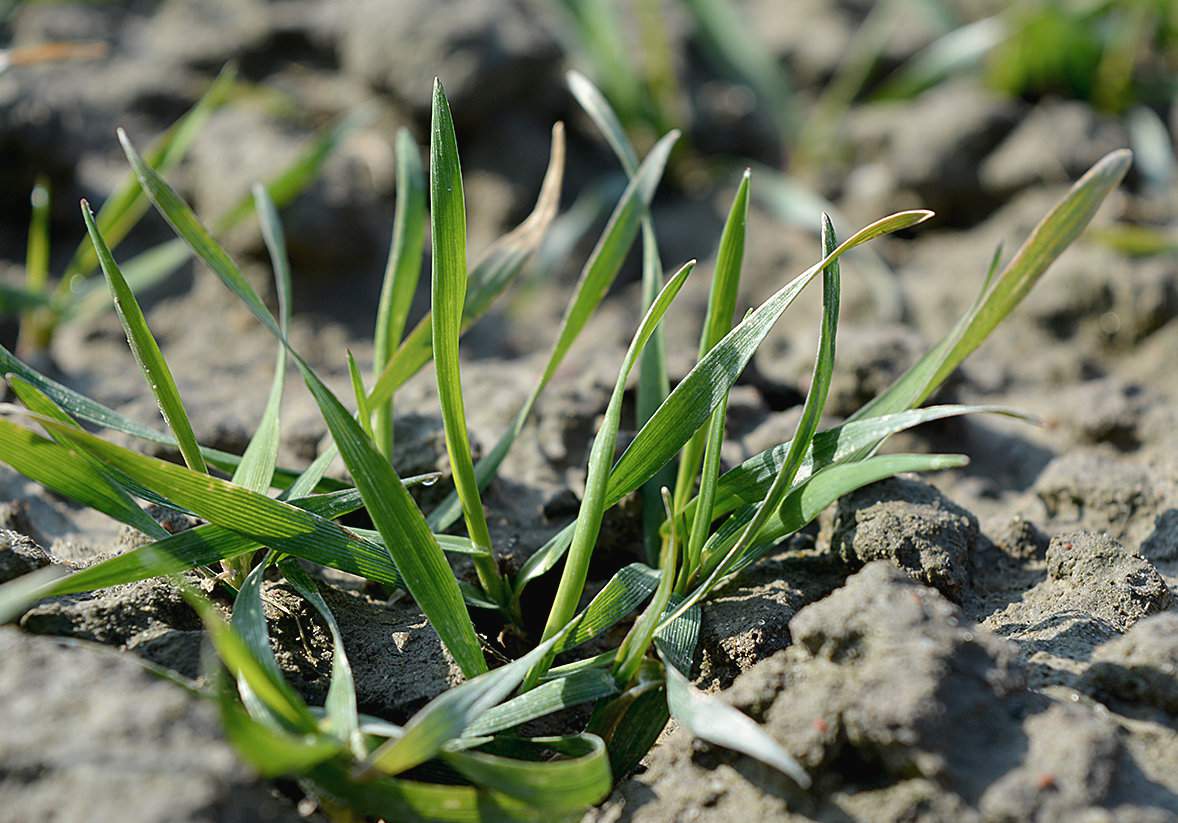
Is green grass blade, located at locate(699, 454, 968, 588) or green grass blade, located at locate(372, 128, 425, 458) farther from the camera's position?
green grass blade, located at locate(372, 128, 425, 458)

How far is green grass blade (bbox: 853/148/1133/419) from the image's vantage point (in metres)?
1.07

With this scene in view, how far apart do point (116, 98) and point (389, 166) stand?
26.0 inches

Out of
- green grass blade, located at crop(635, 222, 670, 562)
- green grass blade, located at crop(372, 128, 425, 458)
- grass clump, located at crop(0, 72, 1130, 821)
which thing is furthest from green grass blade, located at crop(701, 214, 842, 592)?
green grass blade, located at crop(372, 128, 425, 458)

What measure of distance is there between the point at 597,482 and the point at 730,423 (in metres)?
0.55

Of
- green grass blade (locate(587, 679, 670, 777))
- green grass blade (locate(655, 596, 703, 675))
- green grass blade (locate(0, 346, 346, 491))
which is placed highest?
green grass blade (locate(0, 346, 346, 491))

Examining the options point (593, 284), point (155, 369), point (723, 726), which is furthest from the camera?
point (593, 284)

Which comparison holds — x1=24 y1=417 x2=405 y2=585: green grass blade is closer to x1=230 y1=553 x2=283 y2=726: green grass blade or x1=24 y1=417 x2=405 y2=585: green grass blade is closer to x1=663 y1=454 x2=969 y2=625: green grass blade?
x1=230 y1=553 x2=283 y2=726: green grass blade

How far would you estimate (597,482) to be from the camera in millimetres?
1009

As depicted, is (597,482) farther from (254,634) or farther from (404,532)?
(254,634)

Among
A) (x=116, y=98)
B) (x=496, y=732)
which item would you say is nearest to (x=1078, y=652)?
(x=496, y=732)

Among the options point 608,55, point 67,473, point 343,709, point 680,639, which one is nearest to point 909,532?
point 680,639

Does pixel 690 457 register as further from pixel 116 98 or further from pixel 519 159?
pixel 116 98

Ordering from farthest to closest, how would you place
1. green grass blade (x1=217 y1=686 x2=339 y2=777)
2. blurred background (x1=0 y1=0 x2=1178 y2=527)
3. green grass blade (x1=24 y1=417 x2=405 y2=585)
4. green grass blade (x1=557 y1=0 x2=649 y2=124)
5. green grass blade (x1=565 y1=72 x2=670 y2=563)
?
green grass blade (x1=557 y1=0 x2=649 y2=124), blurred background (x1=0 y1=0 x2=1178 y2=527), green grass blade (x1=565 y1=72 x2=670 y2=563), green grass blade (x1=24 y1=417 x2=405 y2=585), green grass blade (x1=217 y1=686 x2=339 y2=777)

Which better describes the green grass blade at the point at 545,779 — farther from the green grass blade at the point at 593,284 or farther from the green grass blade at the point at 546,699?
the green grass blade at the point at 593,284
